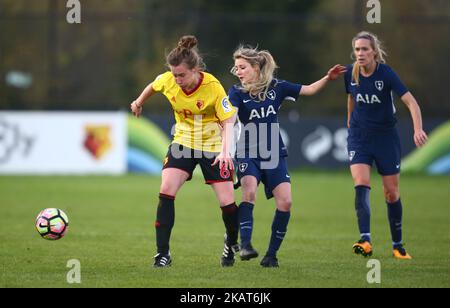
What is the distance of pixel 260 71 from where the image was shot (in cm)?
827

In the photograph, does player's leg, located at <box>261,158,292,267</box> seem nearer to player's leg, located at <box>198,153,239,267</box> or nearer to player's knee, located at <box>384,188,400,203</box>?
player's leg, located at <box>198,153,239,267</box>

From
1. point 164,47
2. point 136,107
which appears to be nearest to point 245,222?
point 136,107

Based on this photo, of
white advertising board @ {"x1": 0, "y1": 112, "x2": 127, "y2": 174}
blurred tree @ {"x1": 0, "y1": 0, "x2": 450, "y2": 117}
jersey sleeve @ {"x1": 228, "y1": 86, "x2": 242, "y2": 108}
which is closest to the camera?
jersey sleeve @ {"x1": 228, "y1": 86, "x2": 242, "y2": 108}

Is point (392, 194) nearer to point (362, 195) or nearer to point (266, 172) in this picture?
point (362, 195)

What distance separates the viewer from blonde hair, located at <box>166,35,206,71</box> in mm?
7660

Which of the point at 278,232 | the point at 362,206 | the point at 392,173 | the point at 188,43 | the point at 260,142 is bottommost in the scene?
the point at 278,232

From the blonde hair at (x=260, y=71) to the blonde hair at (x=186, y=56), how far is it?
0.60 m

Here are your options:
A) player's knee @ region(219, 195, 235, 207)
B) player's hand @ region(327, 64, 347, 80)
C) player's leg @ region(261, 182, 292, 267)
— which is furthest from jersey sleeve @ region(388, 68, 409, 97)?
player's knee @ region(219, 195, 235, 207)

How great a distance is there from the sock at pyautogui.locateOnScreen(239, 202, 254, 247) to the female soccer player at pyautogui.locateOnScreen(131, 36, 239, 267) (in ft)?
0.26

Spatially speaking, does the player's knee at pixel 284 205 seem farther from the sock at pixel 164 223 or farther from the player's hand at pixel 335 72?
the player's hand at pixel 335 72

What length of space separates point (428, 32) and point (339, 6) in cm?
647

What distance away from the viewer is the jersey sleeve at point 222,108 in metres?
7.83

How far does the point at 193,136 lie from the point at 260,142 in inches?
25.6
